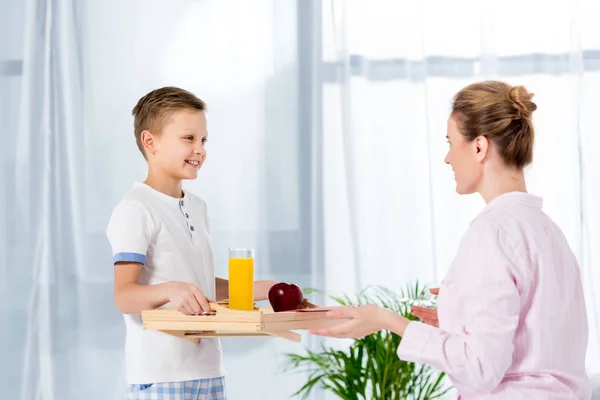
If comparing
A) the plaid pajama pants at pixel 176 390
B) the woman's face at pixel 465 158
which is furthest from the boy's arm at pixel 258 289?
the woman's face at pixel 465 158

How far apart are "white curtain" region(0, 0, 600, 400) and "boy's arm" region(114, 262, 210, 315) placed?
1.65m

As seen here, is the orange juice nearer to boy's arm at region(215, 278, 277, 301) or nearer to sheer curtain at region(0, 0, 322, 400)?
boy's arm at region(215, 278, 277, 301)

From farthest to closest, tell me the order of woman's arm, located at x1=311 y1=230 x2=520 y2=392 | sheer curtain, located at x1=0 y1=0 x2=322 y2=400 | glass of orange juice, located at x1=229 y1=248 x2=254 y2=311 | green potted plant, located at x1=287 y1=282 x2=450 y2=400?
1. sheer curtain, located at x1=0 y1=0 x2=322 y2=400
2. green potted plant, located at x1=287 y1=282 x2=450 y2=400
3. glass of orange juice, located at x1=229 y1=248 x2=254 y2=311
4. woman's arm, located at x1=311 y1=230 x2=520 y2=392

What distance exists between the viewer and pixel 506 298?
1346 mm

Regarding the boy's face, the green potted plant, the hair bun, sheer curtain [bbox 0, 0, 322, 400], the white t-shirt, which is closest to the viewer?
the hair bun

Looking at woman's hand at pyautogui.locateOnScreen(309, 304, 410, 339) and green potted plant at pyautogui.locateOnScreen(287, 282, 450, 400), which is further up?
woman's hand at pyautogui.locateOnScreen(309, 304, 410, 339)

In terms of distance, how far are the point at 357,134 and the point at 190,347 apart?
1.81 meters

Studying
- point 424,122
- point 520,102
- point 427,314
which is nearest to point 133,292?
point 427,314

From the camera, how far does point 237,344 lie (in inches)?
138

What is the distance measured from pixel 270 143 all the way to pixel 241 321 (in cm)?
200

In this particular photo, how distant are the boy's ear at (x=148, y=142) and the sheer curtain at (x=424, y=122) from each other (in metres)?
1.55

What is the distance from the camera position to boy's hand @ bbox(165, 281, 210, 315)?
1.66 m

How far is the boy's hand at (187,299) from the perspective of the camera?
166 cm

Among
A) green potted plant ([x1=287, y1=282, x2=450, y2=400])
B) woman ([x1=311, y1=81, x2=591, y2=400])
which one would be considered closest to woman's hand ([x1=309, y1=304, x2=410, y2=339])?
woman ([x1=311, y1=81, x2=591, y2=400])
